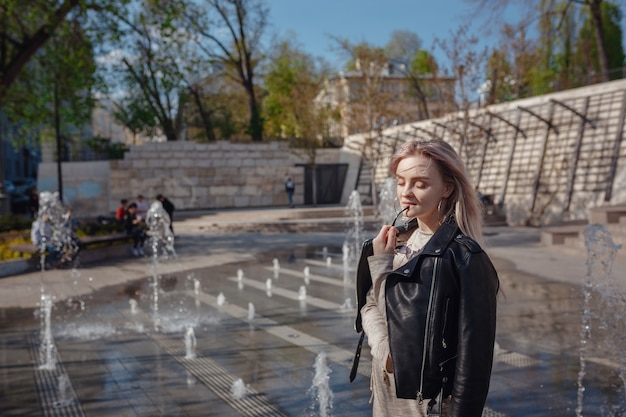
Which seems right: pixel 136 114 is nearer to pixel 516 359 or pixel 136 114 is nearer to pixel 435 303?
pixel 516 359

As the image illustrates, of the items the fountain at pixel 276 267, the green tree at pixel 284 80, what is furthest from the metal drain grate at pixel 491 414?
the green tree at pixel 284 80

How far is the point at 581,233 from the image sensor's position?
12984 millimetres

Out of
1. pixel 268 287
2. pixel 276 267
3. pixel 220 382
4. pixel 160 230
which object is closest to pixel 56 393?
pixel 220 382

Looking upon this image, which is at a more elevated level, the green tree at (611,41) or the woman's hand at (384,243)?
the green tree at (611,41)

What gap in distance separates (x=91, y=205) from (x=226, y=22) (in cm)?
1296

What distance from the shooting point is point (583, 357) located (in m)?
5.43

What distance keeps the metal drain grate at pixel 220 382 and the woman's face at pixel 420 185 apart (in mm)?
2794

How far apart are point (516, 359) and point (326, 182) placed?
26973mm

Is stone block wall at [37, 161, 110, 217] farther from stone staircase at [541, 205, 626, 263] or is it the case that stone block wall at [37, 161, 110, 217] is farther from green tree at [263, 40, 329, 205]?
stone staircase at [541, 205, 626, 263]

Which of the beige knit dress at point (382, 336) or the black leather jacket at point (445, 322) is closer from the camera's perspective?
the black leather jacket at point (445, 322)

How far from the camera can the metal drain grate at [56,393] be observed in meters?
4.40

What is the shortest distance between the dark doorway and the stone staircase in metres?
18.3

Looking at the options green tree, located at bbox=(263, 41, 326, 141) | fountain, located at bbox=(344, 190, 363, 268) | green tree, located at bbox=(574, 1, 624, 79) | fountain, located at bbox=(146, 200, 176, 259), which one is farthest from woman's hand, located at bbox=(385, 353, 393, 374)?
green tree, located at bbox=(574, 1, 624, 79)

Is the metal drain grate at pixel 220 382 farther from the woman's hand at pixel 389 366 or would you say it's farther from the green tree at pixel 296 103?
the green tree at pixel 296 103
